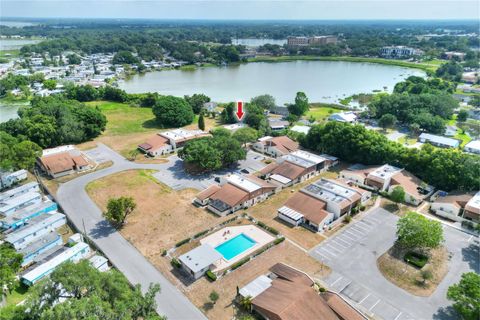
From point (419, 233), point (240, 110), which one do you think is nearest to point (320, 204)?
point (419, 233)

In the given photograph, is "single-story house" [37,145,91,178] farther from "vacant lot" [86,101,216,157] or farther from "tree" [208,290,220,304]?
"tree" [208,290,220,304]

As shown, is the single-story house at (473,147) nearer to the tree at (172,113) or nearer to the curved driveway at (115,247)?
the tree at (172,113)

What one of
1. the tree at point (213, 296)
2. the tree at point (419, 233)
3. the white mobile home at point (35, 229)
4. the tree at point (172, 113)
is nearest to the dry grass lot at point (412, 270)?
the tree at point (419, 233)

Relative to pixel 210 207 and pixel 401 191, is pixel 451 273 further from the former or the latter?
pixel 210 207

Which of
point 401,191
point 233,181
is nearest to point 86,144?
point 233,181

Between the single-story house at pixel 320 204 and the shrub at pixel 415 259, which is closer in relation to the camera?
the shrub at pixel 415 259

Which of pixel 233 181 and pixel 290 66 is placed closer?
pixel 233 181

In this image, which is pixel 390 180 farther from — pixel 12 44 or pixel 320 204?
pixel 12 44
